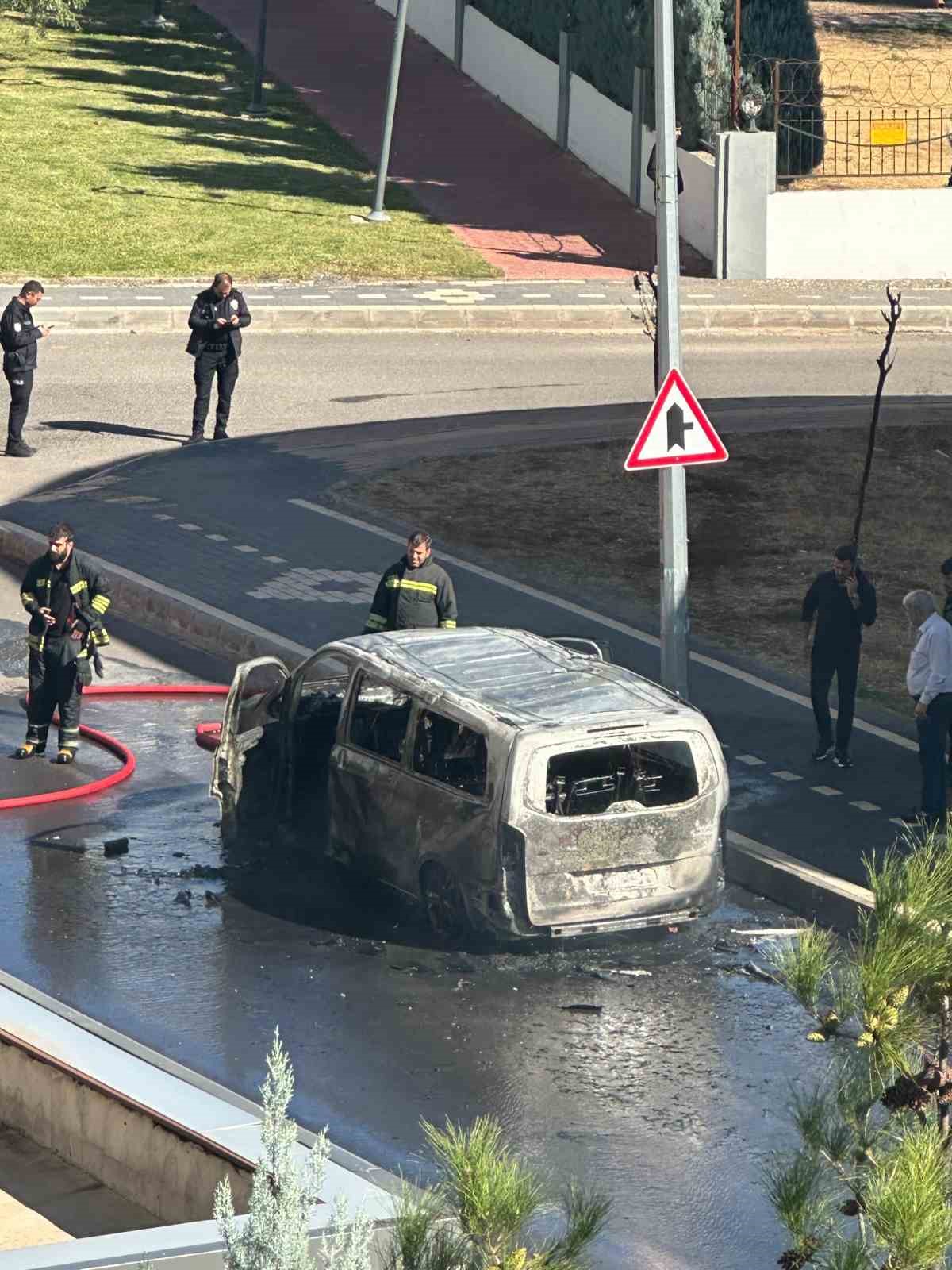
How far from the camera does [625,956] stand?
11.8 metres

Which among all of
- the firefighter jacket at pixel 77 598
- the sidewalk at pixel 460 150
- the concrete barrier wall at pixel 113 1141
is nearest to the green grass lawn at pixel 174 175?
the sidewalk at pixel 460 150

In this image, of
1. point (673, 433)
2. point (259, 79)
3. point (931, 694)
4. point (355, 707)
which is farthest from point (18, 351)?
point (259, 79)

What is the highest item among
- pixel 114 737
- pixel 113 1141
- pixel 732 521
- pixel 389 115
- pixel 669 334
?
pixel 389 115

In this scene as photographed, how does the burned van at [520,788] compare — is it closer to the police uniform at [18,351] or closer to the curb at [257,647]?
the curb at [257,647]

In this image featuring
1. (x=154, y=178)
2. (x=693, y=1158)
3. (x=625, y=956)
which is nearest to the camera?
(x=693, y=1158)

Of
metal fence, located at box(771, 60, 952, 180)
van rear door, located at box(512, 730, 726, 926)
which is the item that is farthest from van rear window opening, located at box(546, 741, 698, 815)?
metal fence, located at box(771, 60, 952, 180)

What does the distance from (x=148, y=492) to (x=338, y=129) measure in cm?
2060

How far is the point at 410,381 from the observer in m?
25.7

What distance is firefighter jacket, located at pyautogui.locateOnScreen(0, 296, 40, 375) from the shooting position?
21.5 meters

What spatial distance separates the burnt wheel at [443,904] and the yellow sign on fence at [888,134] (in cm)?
2296

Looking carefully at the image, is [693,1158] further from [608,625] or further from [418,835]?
[608,625]

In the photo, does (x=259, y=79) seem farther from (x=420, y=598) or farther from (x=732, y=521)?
(x=420, y=598)

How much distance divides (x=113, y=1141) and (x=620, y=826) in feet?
11.4

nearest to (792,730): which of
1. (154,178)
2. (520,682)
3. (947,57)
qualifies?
(520,682)
